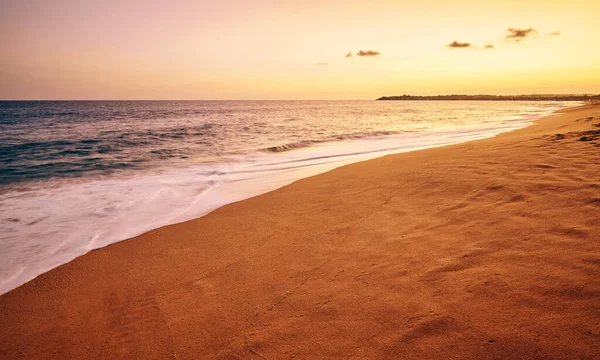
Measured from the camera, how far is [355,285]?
3.04m

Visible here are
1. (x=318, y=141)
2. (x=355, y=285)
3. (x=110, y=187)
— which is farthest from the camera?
(x=318, y=141)

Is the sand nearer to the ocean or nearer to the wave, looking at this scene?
the ocean

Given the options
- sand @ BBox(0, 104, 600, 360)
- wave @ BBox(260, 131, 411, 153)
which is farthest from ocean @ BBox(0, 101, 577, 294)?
sand @ BBox(0, 104, 600, 360)

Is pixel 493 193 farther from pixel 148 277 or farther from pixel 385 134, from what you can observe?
pixel 385 134

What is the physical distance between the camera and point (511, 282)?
2676mm

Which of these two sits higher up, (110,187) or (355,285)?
(355,285)

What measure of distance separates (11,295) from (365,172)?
705 centimetres

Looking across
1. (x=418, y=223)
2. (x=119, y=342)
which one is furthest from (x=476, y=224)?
(x=119, y=342)

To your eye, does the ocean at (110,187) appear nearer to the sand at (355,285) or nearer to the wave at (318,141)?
the wave at (318,141)

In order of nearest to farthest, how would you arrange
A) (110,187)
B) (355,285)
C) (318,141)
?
(355,285) < (110,187) < (318,141)

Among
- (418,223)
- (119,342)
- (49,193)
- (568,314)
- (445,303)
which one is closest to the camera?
(568,314)

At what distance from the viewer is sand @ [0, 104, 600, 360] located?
2.29m

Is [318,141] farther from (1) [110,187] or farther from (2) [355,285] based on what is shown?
(2) [355,285]

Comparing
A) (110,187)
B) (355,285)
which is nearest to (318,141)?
(110,187)
